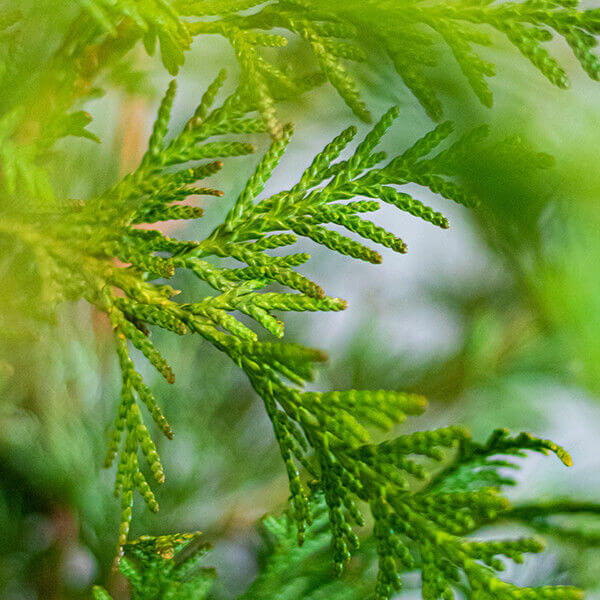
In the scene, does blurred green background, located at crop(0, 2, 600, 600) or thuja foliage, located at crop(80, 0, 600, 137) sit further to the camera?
blurred green background, located at crop(0, 2, 600, 600)

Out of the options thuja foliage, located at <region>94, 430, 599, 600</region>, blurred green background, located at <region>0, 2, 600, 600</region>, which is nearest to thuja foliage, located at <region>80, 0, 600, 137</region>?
blurred green background, located at <region>0, 2, 600, 600</region>

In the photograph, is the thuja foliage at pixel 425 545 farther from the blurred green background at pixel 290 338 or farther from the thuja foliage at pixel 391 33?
the thuja foliage at pixel 391 33

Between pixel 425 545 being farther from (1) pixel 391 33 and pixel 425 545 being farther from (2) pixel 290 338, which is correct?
(2) pixel 290 338

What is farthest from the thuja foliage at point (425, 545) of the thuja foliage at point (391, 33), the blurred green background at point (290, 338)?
the thuja foliage at point (391, 33)

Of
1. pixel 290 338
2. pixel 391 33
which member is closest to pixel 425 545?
pixel 391 33

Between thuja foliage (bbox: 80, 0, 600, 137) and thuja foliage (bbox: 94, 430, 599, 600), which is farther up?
thuja foliage (bbox: 80, 0, 600, 137)

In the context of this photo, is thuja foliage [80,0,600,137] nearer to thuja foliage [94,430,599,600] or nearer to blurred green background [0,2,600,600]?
blurred green background [0,2,600,600]

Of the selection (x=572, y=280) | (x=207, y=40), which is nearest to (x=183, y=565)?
(x=572, y=280)

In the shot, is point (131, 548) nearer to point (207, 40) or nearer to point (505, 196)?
point (505, 196)

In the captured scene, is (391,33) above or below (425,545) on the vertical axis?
above
